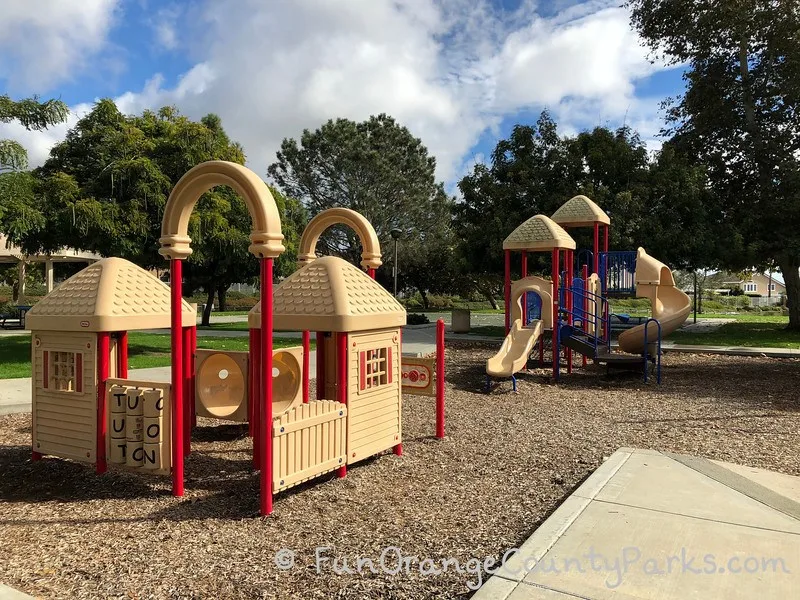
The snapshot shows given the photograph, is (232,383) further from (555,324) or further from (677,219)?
(677,219)

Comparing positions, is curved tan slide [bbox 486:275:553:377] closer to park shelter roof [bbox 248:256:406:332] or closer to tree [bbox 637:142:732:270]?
park shelter roof [bbox 248:256:406:332]

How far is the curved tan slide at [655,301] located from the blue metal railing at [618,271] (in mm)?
786

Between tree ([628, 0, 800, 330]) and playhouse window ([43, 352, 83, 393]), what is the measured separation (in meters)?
20.2

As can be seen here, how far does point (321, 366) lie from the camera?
6348mm

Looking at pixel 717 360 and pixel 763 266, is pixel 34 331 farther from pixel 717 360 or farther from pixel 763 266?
pixel 763 266

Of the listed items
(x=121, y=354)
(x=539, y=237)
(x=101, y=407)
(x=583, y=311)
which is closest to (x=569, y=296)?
(x=583, y=311)

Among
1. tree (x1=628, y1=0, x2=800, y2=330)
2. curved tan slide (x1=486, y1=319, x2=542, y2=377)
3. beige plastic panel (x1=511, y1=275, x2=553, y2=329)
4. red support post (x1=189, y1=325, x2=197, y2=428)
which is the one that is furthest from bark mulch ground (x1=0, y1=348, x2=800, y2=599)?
tree (x1=628, y1=0, x2=800, y2=330)

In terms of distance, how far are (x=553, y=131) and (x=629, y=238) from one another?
210 inches

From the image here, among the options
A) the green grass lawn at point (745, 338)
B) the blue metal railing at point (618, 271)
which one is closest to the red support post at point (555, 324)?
the blue metal railing at point (618, 271)

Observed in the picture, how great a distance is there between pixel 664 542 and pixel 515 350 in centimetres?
740

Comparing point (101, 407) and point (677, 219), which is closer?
point (101, 407)

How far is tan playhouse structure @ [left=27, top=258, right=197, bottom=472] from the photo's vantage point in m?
5.25

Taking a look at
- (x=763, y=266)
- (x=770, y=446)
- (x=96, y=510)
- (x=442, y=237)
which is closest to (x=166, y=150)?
(x=96, y=510)

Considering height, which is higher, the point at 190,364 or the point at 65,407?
the point at 190,364
